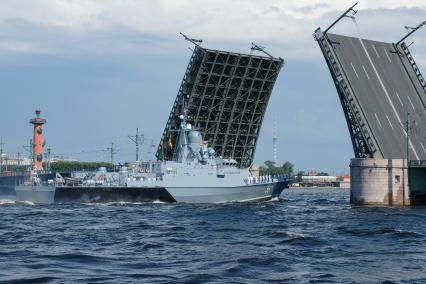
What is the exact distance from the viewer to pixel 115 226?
1158 inches

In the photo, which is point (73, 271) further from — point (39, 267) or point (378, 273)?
point (378, 273)

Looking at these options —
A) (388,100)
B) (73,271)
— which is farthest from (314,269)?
(388,100)

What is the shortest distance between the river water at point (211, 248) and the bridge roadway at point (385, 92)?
371 inches

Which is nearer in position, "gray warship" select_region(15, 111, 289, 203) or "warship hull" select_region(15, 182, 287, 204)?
"warship hull" select_region(15, 182, 287, 204)

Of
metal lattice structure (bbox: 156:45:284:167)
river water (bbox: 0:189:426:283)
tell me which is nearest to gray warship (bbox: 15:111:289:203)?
metal lattice structure (bbox: 156:45:284:167)

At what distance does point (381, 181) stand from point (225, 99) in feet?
35.9

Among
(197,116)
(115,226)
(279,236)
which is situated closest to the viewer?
(279,236)

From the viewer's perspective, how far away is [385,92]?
44.6 metres

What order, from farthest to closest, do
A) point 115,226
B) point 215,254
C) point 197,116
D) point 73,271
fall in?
point 197,116 → point 115,226 → point 215,254 → point 73,271

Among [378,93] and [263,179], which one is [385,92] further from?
[263,179]

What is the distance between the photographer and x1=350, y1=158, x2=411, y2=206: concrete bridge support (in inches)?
A: 1722

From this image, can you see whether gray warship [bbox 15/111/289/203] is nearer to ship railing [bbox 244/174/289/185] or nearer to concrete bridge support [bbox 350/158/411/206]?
ship railing [bbox 244/174/289/185]

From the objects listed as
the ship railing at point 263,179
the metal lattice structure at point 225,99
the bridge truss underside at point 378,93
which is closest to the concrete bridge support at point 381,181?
the bridge truss underside at point 378,93

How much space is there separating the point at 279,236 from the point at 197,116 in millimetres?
23246
